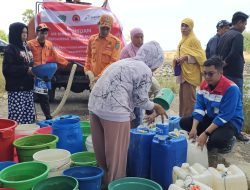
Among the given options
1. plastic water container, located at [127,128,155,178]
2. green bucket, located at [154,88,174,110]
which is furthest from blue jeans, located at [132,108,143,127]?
plastic water container, located at [127,128,155,178]

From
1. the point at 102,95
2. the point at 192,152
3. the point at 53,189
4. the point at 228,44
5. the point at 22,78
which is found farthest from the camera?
the point at 228,44

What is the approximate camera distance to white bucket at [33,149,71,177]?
2703 millimetres

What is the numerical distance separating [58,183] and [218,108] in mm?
2011

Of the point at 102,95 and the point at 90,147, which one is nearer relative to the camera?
the point at 102,95

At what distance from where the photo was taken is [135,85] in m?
2.64

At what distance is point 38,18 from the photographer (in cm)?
665

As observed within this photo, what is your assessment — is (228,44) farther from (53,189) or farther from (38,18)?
(38,18)

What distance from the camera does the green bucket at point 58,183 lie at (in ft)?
7.72

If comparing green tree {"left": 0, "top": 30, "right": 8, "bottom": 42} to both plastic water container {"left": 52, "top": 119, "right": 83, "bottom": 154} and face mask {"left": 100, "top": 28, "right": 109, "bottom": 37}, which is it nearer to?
face mask {"left": 100, "top": 28, "right": 109, "bottom": 37}

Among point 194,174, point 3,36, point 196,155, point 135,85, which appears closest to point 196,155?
point 196,155

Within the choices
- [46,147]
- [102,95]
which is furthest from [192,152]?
[46,147]

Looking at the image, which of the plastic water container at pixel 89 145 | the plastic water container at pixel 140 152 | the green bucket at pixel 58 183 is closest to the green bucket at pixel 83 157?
the plastic water container at pixel 89 145

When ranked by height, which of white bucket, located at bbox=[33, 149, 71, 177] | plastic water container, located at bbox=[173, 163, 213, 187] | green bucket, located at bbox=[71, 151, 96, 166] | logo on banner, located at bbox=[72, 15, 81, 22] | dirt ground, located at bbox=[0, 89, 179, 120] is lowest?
dirt ground, located at bbox=[0, 89, 179, 120]

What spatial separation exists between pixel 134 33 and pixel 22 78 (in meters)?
1.70
